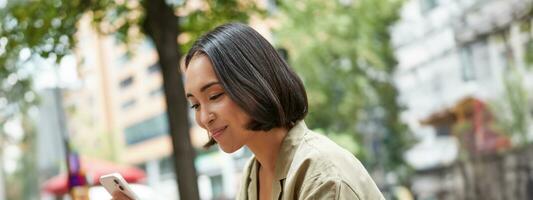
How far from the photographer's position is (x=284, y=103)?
1.45m

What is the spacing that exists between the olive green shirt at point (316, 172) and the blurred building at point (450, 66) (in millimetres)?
7280

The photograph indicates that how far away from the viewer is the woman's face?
143 centimetres

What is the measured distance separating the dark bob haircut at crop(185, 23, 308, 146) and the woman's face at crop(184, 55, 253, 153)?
0.02 metres

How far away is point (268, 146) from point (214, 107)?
16cm

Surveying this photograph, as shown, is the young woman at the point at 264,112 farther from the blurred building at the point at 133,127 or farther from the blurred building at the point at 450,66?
the blurred building at the point at 133,127

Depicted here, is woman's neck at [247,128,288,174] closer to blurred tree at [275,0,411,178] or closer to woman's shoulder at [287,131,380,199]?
woman's shoulder at [287,131,380,199]

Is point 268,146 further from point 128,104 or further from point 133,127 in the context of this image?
point 133,127

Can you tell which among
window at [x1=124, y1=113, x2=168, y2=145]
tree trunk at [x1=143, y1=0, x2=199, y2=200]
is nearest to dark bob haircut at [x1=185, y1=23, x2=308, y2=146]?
tree trunk at [x1=143, y1=0, x2=199, y2=200]

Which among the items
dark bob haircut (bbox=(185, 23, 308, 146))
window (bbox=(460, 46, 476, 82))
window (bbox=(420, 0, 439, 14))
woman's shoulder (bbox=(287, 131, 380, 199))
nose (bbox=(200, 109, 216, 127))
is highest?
window (bbox=(420, 0, 439, 14))

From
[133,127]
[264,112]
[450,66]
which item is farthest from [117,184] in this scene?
[133,127]

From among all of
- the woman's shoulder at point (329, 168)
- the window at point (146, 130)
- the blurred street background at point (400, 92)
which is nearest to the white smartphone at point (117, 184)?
the woman's shoulder at point (329, 168)

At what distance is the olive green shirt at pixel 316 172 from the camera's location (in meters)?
1.32

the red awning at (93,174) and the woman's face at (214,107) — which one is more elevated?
the woman's face at (214,107)

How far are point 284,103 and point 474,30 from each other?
8157mm
